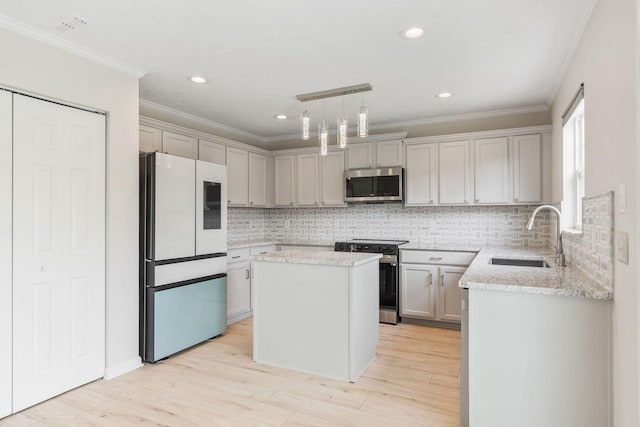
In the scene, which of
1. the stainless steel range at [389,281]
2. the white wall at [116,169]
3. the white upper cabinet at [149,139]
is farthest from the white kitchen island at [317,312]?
the white upper cabinet at [149,139]

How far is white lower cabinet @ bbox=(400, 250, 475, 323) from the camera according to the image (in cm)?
419

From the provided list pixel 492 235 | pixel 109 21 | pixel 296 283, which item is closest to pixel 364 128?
pixel 296 283

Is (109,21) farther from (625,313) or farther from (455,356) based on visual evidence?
(455,356)

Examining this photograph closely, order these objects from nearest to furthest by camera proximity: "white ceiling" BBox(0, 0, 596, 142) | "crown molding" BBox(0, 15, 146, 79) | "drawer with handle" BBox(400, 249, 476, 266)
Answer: "white ceiling" BBox(0, 0, 596, 142) → "crown molding" BBox(0, 15, 146, 79) → "drawer with handle" BBox(400, 249, 476, 266)

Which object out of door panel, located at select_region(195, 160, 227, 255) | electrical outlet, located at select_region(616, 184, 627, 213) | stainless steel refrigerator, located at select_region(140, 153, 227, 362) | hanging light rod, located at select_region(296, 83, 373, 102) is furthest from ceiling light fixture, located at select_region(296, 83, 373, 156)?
electrical outlet, located at select_region(616, 184, 627, 213)

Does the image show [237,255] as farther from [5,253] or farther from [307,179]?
[5,253]

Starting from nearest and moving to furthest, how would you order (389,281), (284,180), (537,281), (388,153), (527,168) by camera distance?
(537,281) < (527,168) < (389,281) < (388,153) < (284,180)

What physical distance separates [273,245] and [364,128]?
2858mm

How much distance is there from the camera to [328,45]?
2656 mm

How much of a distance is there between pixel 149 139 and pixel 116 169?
0.96 m

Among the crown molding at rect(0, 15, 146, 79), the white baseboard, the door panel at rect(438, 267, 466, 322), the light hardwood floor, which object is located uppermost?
the crown molding at rect(0, 15, 146, 79)

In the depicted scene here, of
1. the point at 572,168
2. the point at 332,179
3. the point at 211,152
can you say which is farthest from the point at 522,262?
the point at 211,152

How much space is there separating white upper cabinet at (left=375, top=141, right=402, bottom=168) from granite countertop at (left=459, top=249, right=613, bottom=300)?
93.6 inches

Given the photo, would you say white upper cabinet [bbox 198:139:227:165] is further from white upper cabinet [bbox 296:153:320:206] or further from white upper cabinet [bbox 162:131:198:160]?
white upper cabinet [bbox 296:153:320:206]
